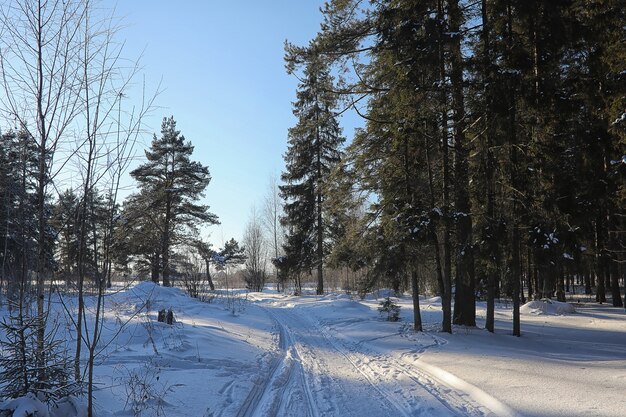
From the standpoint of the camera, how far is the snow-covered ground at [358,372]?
5.73 metres

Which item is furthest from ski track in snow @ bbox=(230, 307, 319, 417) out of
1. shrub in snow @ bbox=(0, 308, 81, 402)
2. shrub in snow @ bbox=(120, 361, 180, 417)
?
shrub in snow @ bbox=(0, 308, 81, 402)

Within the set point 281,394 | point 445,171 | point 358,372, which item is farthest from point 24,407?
point 445,171

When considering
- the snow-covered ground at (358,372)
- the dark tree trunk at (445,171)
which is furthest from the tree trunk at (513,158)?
the snow-covered ground at (358,372)

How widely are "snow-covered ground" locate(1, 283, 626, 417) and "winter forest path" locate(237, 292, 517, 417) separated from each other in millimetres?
19

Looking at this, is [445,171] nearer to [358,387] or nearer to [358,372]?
[358,372]

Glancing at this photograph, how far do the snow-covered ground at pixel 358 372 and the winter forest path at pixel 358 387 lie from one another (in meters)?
0.02

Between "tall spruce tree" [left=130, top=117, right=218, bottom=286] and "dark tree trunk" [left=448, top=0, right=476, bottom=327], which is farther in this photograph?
"tall spruce tree" [left=130, top=117, right=218, bottom=286]

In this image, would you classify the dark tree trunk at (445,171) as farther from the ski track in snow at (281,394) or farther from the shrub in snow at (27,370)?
the shrub in snow at (27,370)

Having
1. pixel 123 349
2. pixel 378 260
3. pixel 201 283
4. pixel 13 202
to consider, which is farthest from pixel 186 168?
pixel 13 202

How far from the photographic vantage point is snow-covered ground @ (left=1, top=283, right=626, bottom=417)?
5.73 m

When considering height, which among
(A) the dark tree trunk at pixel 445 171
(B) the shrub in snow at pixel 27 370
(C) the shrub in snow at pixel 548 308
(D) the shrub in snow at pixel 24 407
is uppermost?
(A) the dark tree trunk at pixel 445 171

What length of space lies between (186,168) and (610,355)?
97.5 ft

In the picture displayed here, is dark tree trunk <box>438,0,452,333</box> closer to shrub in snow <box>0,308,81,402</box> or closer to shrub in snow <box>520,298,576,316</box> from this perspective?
shrub in snow <box>0,308,81,402</box>

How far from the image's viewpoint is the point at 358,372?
27.1 feet
